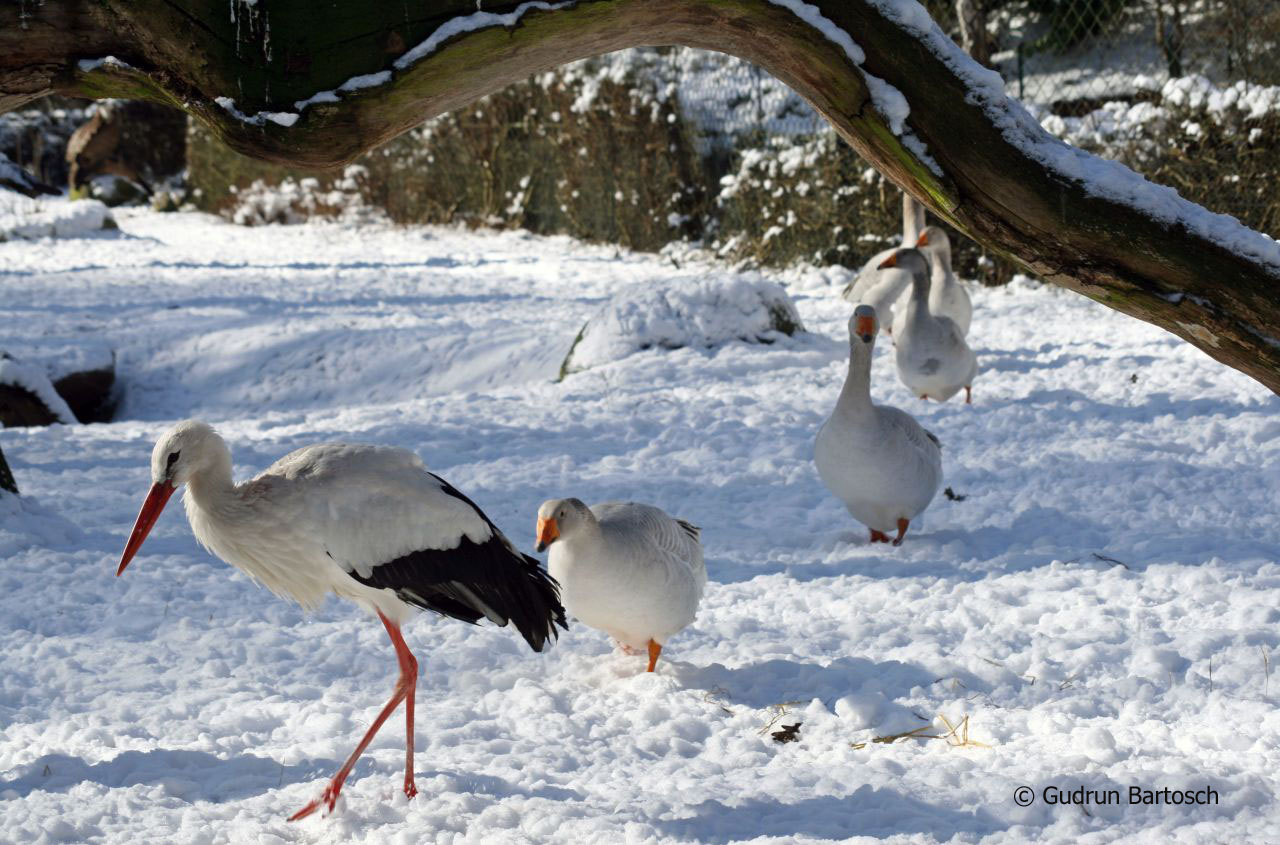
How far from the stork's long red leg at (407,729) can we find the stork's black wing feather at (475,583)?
0.68 feet

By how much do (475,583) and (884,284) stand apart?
19.2ft

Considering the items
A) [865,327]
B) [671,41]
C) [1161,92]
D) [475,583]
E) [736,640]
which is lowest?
[736,640]

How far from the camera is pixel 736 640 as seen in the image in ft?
15.0

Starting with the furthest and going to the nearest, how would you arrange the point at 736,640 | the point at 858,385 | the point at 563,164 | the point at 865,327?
1. the point at 563,164
2. the point at 865,327
3. the point at 858,385
4. the point at 736,640

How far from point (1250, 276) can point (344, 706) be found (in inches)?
115

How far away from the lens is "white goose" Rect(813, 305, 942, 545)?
5.11m

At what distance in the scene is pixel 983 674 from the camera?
4.07 metres

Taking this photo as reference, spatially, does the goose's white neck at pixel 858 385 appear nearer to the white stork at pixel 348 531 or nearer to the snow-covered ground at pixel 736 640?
the snow-covered ground at pixel 736 640

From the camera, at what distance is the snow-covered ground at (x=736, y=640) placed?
10.9ft

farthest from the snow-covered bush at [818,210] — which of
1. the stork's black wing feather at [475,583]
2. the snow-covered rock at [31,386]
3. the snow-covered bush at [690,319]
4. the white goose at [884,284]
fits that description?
the stork's black wing feather at [475,583]

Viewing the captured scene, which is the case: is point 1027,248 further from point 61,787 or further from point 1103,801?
point 61,787

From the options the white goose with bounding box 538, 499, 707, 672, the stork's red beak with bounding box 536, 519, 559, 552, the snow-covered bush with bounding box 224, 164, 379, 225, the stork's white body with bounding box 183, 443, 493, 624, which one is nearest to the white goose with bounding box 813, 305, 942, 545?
the white goose with bounding box 538, 499, 707, 672

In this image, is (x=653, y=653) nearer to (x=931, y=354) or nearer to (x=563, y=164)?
(x=931, y=354)

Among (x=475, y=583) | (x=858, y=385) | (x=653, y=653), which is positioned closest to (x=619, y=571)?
(x=653, y=653)
